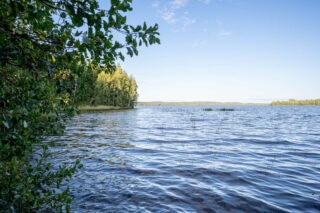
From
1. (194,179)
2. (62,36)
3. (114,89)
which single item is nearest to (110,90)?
(114,89)

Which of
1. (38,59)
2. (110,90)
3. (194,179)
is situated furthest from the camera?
(110,90)

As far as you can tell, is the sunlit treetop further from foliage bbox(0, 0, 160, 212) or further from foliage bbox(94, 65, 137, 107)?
foliage bbox(94, 65, 137, 107)

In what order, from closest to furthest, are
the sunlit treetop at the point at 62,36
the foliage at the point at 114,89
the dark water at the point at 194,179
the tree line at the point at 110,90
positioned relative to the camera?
the sunlit treetop at the point at 62,36
the dark water at the point at 194,179
the tree line at the point at 110,90
the foliage at the point at 114,89

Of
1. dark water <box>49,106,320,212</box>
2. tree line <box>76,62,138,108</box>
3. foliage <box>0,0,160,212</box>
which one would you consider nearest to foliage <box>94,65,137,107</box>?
tree line <box>76,62,138,108</box>

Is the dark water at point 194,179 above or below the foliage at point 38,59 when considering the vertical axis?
below

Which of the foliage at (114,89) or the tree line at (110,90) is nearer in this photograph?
the tree line at (110,90)

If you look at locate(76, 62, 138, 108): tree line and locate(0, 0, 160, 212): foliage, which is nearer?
locate(0, 0, 160, 212): foliage

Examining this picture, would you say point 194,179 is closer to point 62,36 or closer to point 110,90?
point 62,36

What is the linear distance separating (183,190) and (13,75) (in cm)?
565

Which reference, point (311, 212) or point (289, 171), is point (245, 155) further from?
point (311, 212)

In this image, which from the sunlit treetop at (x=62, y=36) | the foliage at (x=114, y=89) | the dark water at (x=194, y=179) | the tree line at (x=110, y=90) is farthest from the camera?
the foliage at (x=114, y=89)

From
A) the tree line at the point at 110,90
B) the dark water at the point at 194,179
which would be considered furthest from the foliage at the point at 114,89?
the dark water at the point at 194,179

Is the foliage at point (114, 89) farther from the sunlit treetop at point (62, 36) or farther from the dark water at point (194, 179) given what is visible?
the sunlit treetop at point (62, 36)

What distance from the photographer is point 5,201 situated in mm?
3020
